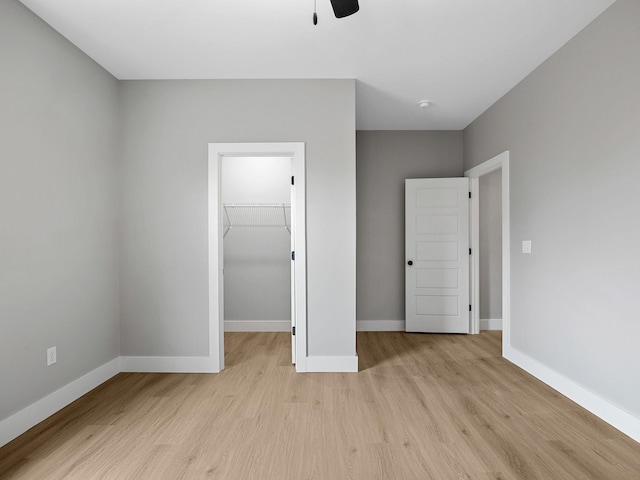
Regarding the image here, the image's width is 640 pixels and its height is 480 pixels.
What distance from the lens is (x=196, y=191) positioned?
325 cm

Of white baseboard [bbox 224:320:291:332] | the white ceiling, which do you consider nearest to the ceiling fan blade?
the white ceiling

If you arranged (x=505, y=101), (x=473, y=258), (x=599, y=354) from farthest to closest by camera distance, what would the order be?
(x=473, y=258), (x=505, y=101), (x=599, y=354)

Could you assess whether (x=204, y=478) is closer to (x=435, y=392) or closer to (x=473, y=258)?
(x=435, y=392)

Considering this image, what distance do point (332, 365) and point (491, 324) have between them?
8.94ft

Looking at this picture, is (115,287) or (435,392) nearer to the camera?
(435,392)

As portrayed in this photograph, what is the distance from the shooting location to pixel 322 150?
325 cm

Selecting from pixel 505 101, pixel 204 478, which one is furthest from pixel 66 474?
pixel 505 101

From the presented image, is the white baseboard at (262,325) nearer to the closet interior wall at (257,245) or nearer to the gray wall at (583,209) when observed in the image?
the closet interior wall at (257,245)

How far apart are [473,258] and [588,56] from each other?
2.63 m

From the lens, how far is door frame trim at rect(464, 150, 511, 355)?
11.7 ft

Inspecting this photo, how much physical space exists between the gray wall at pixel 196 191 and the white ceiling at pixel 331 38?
208mm

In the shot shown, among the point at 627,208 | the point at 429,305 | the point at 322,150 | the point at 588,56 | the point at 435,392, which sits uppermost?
the point at 588,56

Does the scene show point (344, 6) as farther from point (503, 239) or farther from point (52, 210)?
point (503, 239)

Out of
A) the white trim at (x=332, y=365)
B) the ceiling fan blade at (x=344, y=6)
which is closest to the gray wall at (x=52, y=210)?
the white trim at (x=332, y=365)
